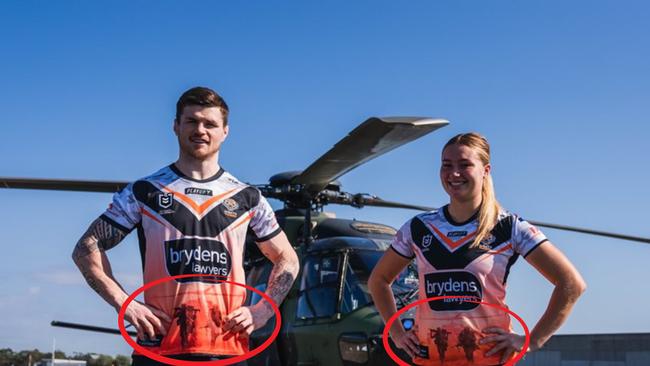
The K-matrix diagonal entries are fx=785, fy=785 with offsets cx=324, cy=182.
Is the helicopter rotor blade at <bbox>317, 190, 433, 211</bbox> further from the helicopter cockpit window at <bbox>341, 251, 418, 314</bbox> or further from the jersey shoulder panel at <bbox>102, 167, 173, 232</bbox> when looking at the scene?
the jersey shoulder panel at <bbox>102, 167, 173, 232</bbox>

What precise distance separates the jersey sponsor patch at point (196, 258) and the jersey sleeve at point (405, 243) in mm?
972

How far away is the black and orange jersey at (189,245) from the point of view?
346 centimetres

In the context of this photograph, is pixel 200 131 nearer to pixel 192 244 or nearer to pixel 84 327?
pixel 192 244

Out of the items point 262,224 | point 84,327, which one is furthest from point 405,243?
point 84,327

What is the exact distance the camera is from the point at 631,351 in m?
23.6

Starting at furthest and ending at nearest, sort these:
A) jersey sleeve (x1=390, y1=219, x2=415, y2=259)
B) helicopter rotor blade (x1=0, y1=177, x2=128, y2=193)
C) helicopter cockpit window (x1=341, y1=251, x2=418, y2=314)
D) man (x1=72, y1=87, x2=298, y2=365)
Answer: helicopter rotor blade (x1=0, y1=177, x2=128, y2=193) → helicopter cockpit window (x1=341, y1=251, x2=418, y2=314) → jersey sleeve (x1=390, y1=219, x2=415, y2=259) → man (x1=72, y1=87, x2=298, y2=365)

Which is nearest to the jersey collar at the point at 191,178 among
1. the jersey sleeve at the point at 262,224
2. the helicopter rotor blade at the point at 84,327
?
the jersey sleeve at the point at 262,224

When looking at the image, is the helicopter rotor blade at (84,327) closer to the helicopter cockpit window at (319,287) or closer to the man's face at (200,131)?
the helicopter cockpit window at (319,287)

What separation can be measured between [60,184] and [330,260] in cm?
374

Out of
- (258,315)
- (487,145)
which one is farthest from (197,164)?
(487,145)

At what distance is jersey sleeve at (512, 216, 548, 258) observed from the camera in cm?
374

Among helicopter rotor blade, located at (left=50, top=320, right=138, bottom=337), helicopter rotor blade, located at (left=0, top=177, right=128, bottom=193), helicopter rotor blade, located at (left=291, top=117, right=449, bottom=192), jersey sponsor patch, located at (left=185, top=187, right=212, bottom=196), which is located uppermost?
helicopter rotor blade, located at (left=0, top=177, right=128, bottom=193)

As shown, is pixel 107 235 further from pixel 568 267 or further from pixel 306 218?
pixel 306 218

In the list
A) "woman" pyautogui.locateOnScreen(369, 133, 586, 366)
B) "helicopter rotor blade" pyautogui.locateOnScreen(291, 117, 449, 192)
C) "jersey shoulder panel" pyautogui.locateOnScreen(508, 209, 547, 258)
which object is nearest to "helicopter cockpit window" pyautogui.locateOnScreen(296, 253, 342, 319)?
"helicopter rotor blade" pyautogui.locateOnScreen(291, 117, 449, 192)
